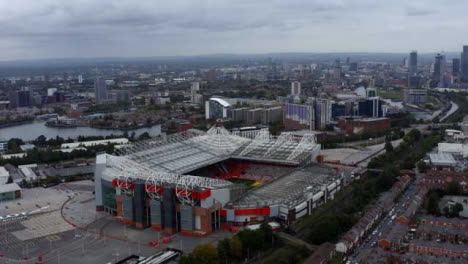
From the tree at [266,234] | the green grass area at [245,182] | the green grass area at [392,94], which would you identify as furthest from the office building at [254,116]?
the tree at [266,234]

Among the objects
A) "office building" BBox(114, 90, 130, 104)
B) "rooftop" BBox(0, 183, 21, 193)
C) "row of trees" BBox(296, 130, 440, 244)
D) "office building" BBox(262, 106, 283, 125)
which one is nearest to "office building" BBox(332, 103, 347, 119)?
"office building" BBox(262, 106, 283, 125)

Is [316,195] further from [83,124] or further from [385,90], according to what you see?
[385,90]

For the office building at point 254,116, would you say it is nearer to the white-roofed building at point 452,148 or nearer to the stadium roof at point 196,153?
the stadium roof at point 196,153

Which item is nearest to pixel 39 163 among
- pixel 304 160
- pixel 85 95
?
pixel 304 160

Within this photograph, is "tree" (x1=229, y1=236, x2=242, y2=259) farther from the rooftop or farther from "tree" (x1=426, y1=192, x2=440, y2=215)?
the rooftop

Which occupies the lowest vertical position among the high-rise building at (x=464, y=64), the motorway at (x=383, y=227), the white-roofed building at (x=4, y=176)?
the motorway at (x=383, y=227)

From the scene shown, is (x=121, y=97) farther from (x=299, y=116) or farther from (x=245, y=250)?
(x=245, y=250)
